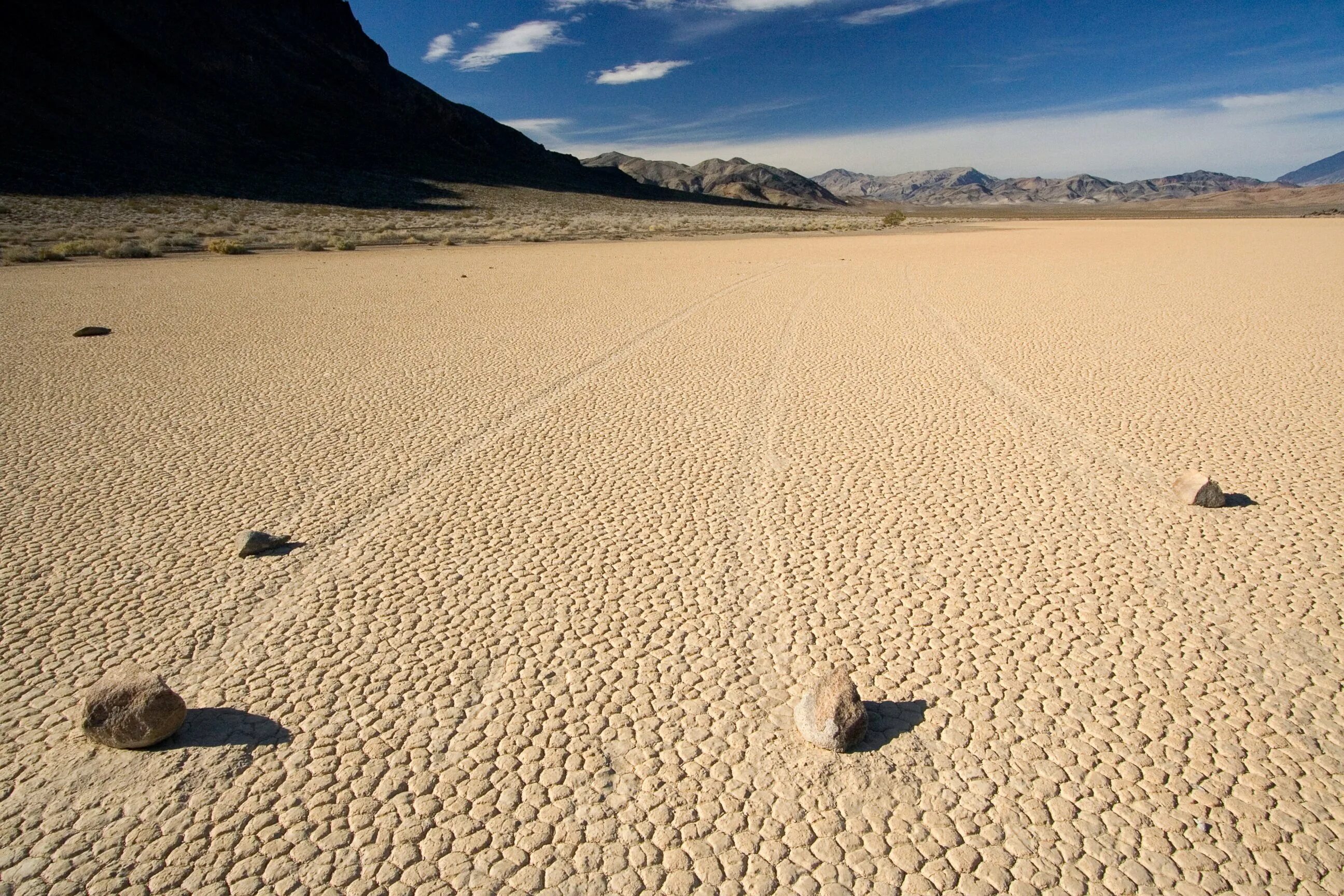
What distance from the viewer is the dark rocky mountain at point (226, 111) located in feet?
139

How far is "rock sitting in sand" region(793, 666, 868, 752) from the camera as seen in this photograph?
280 centimetres

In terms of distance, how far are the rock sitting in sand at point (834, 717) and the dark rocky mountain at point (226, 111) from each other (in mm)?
41105

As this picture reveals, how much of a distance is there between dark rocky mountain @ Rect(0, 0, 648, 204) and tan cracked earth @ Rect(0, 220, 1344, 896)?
3701 cm

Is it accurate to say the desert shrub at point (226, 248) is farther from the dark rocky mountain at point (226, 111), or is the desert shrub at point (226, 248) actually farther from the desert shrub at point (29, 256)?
the dark rocky mountain at point (226, 111)

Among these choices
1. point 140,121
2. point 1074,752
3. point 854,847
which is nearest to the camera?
point 854,847

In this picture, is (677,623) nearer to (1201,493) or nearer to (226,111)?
(1201,493)

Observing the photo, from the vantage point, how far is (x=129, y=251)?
20.8 m

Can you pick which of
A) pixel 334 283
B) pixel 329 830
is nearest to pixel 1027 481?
pixel 329 830

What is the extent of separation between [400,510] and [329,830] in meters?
2.64

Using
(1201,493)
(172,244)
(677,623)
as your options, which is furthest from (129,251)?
(1201,493)

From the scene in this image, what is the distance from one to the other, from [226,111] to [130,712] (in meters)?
67.1

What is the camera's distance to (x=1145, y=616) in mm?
3660

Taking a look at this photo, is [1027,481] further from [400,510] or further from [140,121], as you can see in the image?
[140,121]

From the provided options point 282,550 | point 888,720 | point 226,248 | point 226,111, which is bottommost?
point 888,720
